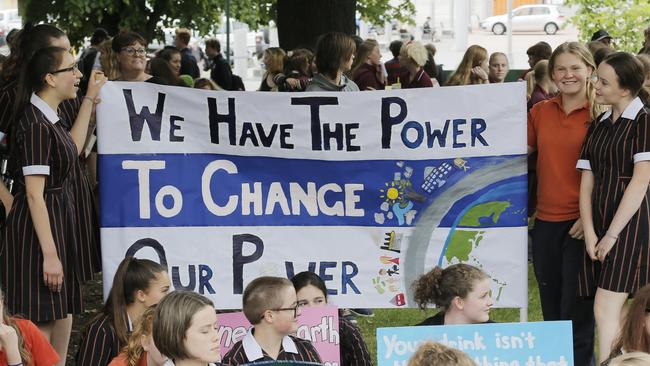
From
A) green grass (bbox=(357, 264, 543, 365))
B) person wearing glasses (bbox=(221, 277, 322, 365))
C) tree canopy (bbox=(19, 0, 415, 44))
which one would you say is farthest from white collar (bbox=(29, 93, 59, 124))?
tree canopy (bbox=(19, 0, 415, 44))

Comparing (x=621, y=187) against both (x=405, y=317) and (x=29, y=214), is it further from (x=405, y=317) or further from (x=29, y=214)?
(x=29, y=214)

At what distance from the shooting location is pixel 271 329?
5.46m

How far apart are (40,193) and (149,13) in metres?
20.3

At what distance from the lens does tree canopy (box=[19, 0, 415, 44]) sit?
24766 millimetres

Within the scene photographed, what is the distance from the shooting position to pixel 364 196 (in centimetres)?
664

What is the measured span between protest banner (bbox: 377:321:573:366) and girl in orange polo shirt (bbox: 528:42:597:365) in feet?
4.06

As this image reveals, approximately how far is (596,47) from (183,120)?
3650 mm

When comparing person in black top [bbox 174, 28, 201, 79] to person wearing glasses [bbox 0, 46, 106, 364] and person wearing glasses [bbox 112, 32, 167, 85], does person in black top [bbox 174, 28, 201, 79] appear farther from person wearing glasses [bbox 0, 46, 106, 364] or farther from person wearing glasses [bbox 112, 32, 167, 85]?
person wearing glasses [bbox 0, 46, 106, 364]

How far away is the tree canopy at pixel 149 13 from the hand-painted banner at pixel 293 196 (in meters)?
17.4

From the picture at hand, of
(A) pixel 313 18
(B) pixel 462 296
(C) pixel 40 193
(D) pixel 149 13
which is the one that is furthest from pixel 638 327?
(D) pixel 149 13

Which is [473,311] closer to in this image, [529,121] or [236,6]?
[529,121]

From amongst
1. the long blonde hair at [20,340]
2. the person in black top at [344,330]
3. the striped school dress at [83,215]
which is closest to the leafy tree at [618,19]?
the striped school dress at [83,215]

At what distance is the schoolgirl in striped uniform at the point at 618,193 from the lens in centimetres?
630

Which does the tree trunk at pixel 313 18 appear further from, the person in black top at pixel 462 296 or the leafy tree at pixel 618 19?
the leafy tree at pixel 618 19
